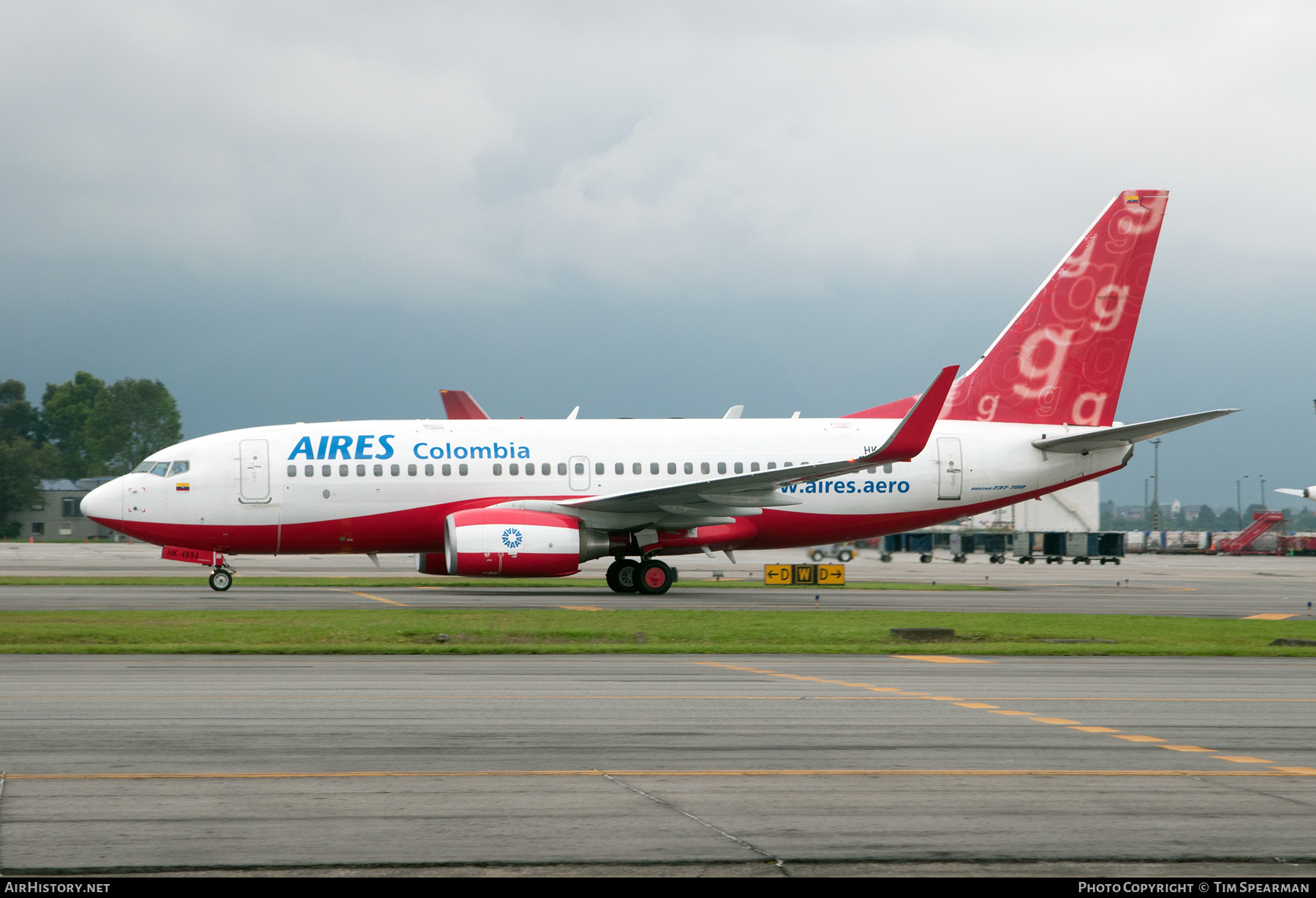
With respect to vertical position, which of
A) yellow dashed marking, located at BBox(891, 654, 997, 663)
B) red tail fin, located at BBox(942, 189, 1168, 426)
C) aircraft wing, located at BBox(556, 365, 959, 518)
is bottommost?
yellow dashed marking, located at BBox(891, 654, 997, 663)

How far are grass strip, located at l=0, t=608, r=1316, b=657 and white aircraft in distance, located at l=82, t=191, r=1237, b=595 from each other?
576cm

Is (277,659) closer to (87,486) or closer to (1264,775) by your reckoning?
(1264,775)

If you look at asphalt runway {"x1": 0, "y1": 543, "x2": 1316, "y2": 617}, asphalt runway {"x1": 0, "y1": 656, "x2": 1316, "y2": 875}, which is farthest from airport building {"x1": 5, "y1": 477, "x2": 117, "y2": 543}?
asphalt runway {"x1": 0, "y1": 656, "x2": 1316, "y2": 875}

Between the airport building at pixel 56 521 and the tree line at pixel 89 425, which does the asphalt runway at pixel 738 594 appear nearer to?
the airport building at pixel 56 521

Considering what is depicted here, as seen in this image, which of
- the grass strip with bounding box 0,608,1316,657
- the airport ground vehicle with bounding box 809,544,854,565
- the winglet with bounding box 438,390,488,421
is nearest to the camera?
the grass strip with bounding box 0,608,1316,657

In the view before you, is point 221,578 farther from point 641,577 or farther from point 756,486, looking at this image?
point 756,486

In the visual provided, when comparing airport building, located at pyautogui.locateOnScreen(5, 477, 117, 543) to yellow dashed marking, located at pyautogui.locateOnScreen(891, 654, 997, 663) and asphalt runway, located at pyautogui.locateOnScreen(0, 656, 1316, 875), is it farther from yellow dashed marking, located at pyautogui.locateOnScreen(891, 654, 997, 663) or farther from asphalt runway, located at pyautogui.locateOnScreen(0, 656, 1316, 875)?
asphalt runway, located at pyautogui.locateOnScreen(0, 656, 1316, 875)

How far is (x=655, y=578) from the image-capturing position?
28.8m

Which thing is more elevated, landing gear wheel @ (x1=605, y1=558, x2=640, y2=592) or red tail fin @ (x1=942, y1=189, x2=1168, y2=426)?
red tail fin @ (x1=942, y1=189, x2=1168, y2=426)

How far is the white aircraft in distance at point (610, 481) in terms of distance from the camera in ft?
92.9

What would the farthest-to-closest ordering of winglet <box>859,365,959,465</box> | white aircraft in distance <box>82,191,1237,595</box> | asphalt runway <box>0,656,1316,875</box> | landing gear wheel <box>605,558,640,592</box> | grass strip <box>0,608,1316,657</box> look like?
1. landing gear wheel <box>605,558,640,592</box>
2. white aircraft in distance <box>82,191,1237,595</box>
3. winglet <box>859,365,959,465</box>
4. grass strip <box>0,608,1316,657</box>
5. asphalt runway <box>0,656,1316,875</box>

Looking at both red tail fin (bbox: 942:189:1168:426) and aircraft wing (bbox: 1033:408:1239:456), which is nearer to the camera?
aircraft wing (bbox: 1033:408:1239:456)

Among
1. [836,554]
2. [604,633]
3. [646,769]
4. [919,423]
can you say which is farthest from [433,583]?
[836,554]

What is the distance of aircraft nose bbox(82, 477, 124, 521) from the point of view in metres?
28.8
